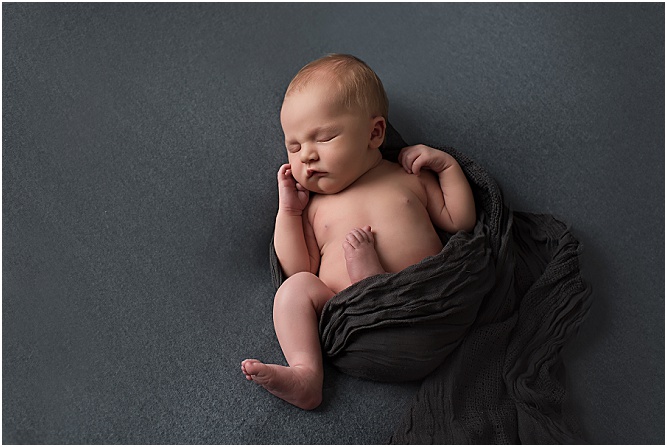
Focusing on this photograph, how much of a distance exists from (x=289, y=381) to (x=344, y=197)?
39 centimetres

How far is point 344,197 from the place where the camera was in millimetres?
1468

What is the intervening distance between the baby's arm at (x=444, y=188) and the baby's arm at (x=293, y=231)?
0.71 feet

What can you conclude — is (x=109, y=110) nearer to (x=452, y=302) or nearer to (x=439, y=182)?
(x=439, y=182)

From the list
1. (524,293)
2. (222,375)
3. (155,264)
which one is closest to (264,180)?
(155,264)

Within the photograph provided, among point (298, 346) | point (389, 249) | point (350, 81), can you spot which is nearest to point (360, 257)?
point (389, 249)

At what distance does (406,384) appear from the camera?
1325 millimetres

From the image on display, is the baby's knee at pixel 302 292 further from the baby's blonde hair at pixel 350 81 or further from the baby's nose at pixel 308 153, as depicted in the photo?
the baby's blonde hair at pixel 350 81

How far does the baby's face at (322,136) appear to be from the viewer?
1404 millimetres

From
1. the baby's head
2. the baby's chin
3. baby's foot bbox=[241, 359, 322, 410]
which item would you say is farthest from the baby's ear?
baby's foot bbox=[241, 359, 322, 410]

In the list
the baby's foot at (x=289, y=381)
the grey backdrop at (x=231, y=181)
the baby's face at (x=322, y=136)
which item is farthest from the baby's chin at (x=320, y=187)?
the baby's foot at (x=289, y=381)

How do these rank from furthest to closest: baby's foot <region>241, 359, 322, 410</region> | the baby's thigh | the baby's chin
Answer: the baby's chin
the baby's thigh
baby's foot <region>241, 359, 322, 410</region>

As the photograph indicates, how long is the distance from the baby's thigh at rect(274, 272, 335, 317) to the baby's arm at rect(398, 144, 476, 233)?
28 cm

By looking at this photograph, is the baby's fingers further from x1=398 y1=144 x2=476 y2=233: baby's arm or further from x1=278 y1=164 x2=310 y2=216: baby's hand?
x1=278 y1=164 x2=310 y2=216: baby's hand

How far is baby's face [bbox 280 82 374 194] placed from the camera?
1.40 meters
